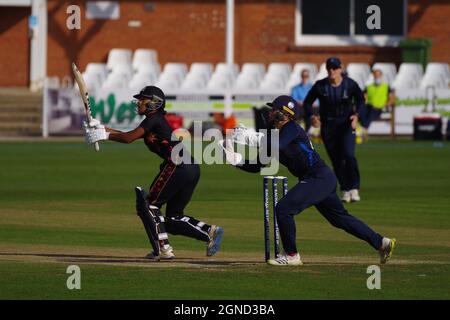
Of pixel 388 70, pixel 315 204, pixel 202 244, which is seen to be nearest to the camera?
pixel 315 204

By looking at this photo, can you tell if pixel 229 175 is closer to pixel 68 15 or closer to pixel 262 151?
pixel 262 151

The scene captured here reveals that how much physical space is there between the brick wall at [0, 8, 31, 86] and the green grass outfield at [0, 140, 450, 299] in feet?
50.3

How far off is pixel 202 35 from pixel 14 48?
591 cm

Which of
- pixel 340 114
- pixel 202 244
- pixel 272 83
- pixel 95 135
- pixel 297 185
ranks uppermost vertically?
pixel 95 135

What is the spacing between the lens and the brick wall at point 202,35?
44.2m

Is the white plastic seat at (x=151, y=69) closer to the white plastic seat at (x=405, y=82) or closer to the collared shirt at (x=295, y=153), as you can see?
the white plastic seat at (x=405, y=82)

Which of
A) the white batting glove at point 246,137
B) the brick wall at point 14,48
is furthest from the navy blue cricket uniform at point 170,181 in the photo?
the brick wall at point 14,48

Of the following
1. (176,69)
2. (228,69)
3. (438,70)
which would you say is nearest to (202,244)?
(228,69)

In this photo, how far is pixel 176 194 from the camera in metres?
14.5

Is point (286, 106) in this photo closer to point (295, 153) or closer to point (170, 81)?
point (295, 153)

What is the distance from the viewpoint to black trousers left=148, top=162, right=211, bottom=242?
567 inches

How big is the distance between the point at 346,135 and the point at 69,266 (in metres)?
7.59

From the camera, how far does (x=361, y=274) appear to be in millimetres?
13203

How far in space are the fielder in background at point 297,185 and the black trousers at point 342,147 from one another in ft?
22.2
